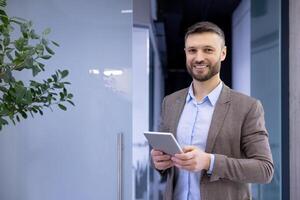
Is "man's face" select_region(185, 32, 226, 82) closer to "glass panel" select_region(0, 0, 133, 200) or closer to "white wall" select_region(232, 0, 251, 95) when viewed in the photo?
"glass panel" select_region(0, 0, 133, 200)

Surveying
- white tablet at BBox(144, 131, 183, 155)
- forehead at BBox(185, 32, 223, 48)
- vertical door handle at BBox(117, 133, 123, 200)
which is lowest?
vertical door handle at BBox(117, 133, 123, 200)

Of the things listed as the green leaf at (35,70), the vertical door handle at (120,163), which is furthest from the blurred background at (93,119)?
the green leaf at (35,70)

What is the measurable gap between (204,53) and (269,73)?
1.61m

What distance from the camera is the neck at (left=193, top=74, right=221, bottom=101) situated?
1454 mm

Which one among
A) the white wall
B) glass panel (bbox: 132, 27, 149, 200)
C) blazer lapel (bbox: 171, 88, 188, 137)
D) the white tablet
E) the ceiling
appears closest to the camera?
the white tablet

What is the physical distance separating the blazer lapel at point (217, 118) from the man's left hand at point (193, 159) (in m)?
0.10

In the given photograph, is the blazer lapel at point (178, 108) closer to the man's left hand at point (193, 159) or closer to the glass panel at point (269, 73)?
the man's left hand at point (193, 159)

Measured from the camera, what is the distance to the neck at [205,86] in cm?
145

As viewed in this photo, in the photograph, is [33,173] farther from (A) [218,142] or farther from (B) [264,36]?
(B) [264,36]

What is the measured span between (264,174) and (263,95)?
170cm

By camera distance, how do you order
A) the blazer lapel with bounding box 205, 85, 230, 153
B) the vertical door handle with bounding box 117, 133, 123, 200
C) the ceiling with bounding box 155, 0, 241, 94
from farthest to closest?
the ceiling with bounding box 155, 0, 241, 94, the vertical door handle with bounding box 117, 133, 123, 200, the blazer lapel with bounding box 205, 85, 230, 153

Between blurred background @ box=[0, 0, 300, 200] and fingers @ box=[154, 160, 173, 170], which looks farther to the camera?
blurred background @ box=[0, 0, 300, 200]

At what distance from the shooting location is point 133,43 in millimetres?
2598

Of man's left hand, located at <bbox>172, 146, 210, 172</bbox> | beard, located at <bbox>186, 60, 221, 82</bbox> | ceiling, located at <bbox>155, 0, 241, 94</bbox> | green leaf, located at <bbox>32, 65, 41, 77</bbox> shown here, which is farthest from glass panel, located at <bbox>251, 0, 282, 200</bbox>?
green leaf, located at <bbox>32, 65, 41, 77</bbox>
